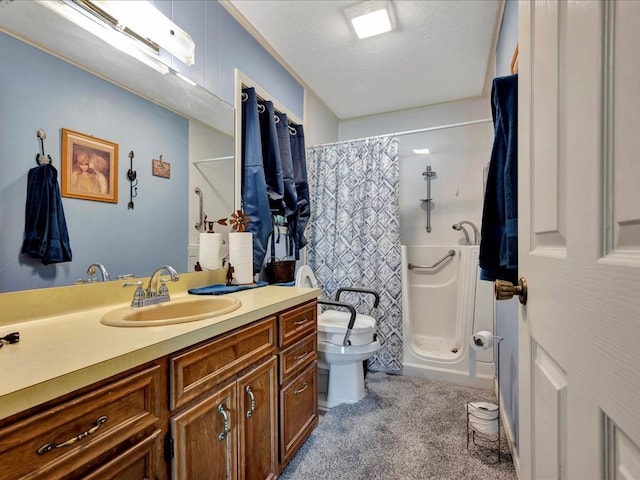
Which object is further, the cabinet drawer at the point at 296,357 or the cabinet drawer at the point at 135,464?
the cabinet drawer at the point at 296,357

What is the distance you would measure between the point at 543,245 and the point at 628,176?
1.03 feet

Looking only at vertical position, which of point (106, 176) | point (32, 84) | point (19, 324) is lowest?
point (19, 324)

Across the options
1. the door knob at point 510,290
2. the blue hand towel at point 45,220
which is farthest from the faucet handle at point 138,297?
the door knob at point 510,290

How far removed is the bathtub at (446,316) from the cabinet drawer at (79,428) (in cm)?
201

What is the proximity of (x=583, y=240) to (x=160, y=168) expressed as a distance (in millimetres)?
1530

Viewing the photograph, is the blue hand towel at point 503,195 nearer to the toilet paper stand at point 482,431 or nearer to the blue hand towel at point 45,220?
the toilet paper stand at point 482,431

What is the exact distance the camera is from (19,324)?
0.94 m

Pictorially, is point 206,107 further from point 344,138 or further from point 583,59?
point 344,138

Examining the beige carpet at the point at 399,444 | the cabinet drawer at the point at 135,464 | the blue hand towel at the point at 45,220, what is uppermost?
the blue hand towel at the point at 45,220

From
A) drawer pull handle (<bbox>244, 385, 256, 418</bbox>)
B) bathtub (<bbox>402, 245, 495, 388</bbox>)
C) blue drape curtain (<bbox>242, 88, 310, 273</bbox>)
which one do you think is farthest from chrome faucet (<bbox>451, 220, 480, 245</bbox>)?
drawer pull handle (<bbox>244, 385, 256, 418</bbox>)

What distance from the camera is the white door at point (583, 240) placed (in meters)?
0.34

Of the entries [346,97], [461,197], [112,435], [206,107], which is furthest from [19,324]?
[461,197]

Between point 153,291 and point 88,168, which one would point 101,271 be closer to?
point 153,291

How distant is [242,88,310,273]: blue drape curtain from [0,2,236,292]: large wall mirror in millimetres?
172
